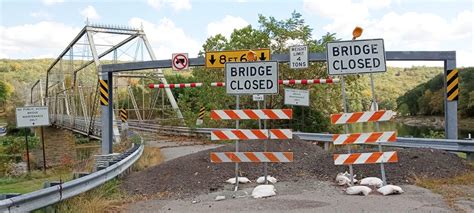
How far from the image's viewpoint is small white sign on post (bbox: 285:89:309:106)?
15.0 metres

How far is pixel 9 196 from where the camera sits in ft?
15.4

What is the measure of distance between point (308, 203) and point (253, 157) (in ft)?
5.69

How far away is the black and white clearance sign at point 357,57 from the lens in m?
7.66

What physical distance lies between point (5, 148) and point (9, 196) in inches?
1641

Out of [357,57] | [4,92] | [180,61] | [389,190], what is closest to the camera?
[389,190]

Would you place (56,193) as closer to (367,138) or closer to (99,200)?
(99,200)

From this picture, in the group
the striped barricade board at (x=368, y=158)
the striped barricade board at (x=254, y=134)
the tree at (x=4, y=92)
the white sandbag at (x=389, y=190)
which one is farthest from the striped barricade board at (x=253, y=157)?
the tree at (x=4, y=92)

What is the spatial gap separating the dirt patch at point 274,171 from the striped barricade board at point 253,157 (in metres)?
0.53

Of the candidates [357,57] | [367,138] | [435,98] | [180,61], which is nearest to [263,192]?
[367,138]

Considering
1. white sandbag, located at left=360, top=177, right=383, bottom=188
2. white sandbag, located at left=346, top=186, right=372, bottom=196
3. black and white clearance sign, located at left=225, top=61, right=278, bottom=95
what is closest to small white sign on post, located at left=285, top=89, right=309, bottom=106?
black and white clearance sign, located at left=225, top=61, right=278, bottom=95

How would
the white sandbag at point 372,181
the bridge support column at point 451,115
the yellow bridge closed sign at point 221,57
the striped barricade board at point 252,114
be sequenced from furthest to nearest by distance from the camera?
the yellow bridge closed sign at point 221,57 → the bridge support column at point 451,115 → the striped barricade board at point 252,114 → the white sandbag at point 372,181

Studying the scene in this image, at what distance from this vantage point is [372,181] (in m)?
7.46

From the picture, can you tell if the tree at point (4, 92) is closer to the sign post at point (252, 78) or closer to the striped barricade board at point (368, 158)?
the sign post at point (252, 78)

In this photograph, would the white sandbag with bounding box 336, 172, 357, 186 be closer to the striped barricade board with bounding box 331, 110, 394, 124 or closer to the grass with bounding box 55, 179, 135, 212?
the striped barricade board with bounding box 331, 110, 394, 124
